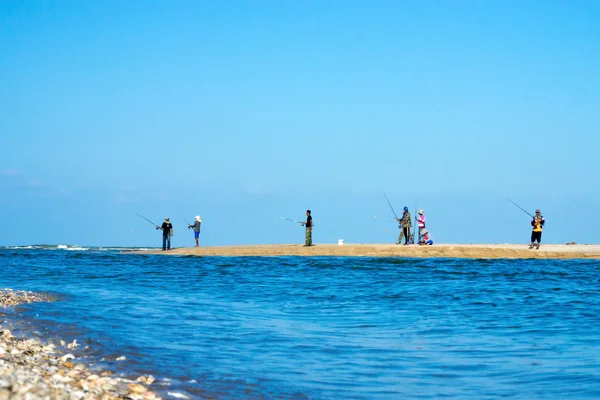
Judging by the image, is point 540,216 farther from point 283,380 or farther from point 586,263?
point 283,380

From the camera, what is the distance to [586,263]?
92.2ft

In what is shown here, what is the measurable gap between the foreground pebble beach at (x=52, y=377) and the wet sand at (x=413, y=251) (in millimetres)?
22018

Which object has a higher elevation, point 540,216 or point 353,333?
point 540,216

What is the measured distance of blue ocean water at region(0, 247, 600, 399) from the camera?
8.35 m

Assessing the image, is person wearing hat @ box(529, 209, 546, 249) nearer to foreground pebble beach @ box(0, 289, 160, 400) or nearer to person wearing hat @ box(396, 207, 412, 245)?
person wearing hat @ box(396, 207, 412, 245)

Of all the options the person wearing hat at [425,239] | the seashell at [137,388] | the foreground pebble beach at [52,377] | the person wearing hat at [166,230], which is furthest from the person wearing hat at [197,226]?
the seashell at [137,388]

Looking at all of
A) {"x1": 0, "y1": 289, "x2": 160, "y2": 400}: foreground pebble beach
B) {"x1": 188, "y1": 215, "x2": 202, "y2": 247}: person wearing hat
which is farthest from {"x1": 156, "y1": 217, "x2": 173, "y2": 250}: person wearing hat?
{"x1": 0, "y1": 289, "x2": 160, "y2": 400}: foreground pebble beach

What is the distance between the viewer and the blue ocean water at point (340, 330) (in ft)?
27.4

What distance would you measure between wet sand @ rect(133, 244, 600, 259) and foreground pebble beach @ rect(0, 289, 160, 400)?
72.2 feet

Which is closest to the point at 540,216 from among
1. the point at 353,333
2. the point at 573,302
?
the point at 573,302

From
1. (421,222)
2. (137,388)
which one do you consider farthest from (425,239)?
(137,388)

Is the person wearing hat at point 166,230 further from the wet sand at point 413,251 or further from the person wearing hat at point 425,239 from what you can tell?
the person wearing hat at point 425,239

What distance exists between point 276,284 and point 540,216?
12267 mm

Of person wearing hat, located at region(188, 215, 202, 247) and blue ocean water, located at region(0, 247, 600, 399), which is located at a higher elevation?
person wearing hat, located at region(188, 215, 202, 247)
